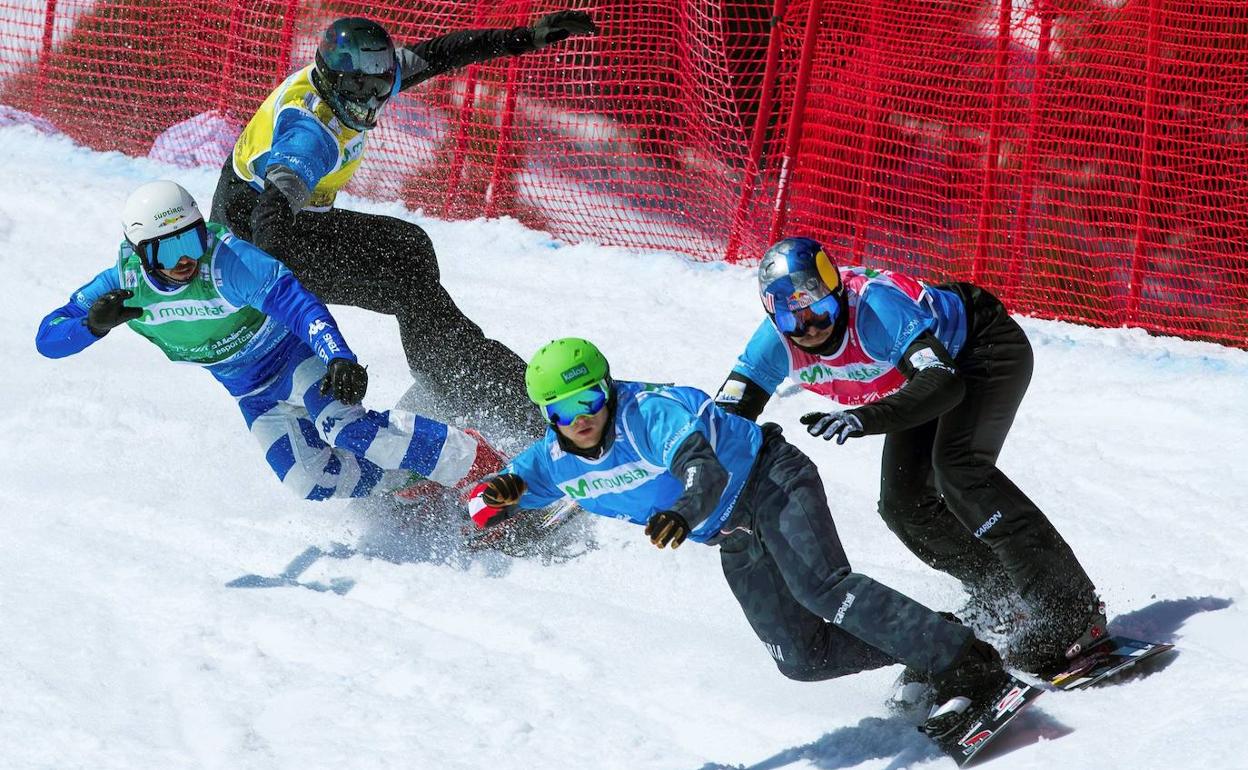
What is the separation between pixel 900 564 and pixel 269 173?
3255mm

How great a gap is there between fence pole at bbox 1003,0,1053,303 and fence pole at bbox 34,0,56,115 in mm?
8022

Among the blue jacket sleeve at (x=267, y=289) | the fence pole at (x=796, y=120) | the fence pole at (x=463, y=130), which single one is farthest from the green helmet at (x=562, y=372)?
the fence pole at (x=463, y=130)

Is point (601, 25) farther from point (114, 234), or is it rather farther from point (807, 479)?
point (807, 479)

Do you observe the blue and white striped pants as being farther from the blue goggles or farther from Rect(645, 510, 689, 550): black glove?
Rect(645, 510, 689, 550): black glove

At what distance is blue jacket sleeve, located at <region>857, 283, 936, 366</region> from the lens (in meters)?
4.74

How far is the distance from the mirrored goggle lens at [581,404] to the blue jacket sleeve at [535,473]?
236 mm

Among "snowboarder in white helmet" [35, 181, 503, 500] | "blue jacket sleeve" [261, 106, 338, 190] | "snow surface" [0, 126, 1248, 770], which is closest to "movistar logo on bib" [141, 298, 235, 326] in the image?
"snowboarder in white helmet" [35, 181, 503, 500]

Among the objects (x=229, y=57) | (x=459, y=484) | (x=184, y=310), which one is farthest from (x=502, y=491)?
(x=229, y=57)

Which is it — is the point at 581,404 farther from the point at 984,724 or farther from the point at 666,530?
the point at 984,724

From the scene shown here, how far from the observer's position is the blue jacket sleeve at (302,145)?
659 cm

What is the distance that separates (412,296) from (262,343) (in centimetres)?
91

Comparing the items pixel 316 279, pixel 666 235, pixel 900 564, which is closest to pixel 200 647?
pixel 316 279

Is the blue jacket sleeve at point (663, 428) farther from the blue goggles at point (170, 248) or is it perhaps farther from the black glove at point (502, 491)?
the blue goggles at point (170, 248)

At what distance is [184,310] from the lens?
603 cm
